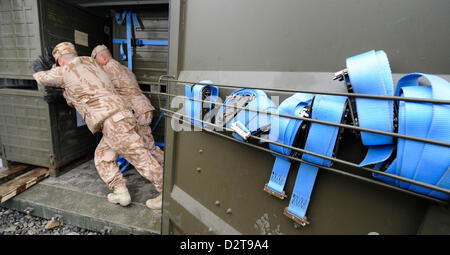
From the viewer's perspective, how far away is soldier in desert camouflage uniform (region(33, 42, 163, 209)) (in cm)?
185

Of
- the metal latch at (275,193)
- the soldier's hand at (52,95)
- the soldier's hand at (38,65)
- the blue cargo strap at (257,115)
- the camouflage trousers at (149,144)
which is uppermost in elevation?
the soldier's hand at (38,65)

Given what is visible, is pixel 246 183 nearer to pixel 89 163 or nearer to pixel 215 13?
pixel 215 13

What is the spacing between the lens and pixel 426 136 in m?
0.39

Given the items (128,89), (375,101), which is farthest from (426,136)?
(128,89)

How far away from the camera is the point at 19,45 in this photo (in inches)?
81.8

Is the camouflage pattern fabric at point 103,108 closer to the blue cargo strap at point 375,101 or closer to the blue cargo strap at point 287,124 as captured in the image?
the blue cargo strap at point 287,124

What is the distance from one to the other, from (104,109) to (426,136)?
2171 millimetres

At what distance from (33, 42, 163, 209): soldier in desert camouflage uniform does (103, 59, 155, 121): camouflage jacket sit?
1.08 feet

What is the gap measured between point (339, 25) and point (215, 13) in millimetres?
587

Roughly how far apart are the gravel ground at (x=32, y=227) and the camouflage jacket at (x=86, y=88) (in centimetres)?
101

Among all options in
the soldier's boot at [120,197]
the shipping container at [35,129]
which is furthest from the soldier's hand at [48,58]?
the soldier's boot at [120,197]

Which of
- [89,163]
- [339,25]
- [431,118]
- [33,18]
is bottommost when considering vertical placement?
[89,163]

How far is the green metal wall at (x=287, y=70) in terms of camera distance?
1.57ft

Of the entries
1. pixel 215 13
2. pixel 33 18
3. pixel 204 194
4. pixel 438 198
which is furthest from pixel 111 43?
pixel 438 198
